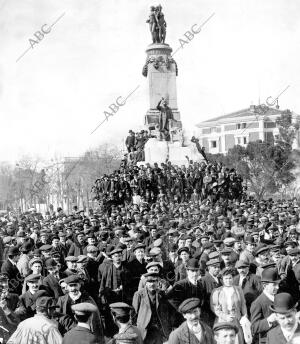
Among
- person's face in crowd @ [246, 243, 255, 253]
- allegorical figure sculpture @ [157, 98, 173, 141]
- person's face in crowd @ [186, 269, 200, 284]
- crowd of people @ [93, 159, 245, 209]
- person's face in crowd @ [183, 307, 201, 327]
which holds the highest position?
allegorical figure sculpture @ [157, 98, 173, 141]

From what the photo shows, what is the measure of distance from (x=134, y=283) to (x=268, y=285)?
2.86 metres

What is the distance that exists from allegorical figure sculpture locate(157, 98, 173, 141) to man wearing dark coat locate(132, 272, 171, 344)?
25.7 meters

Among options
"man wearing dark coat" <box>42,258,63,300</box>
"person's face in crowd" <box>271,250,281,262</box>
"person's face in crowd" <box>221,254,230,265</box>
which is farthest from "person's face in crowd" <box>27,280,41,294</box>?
"person's face in crowd" <box>271,250,281,262</box>

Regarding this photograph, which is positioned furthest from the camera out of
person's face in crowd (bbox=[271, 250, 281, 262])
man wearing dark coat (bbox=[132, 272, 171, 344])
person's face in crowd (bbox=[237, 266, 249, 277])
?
person's face in crowd (bbox=[271, 250, 281, 262])

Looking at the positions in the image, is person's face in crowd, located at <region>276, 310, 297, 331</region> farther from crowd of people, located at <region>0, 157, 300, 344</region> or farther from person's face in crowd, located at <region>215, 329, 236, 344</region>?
person's face in crowd, located at <region>215, 329, 236, 344</region>

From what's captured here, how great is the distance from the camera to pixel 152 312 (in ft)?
20.1

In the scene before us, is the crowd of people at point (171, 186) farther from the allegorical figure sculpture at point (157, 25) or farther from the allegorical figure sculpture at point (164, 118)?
the allegorical figure sculpture at point (157, 25)

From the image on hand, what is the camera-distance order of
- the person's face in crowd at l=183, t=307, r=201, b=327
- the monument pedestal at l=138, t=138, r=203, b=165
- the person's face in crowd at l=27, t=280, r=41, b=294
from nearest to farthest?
the person's face in crowd at l=183, t=307, r=201, b=327
the person's face in crowd at l=27, t=280, r=41, b=294
the monument pedestal at l=138, t=138, r=203, b=165

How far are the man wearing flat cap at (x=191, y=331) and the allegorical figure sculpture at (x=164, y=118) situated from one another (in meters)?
27.2

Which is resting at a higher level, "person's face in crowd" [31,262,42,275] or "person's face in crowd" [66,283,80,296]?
"person's face in crowd" [31,262,42,275]

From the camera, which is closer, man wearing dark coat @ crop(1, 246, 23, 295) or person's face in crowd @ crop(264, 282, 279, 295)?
person's face in crowd @ crop(264, 282, 279, 295)

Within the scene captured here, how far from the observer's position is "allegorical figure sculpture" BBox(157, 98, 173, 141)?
3189 cm

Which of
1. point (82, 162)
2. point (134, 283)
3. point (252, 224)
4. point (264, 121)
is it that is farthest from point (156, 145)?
point (264, 121)

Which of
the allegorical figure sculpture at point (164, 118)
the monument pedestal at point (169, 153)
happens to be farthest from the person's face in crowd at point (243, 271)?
the allegorical figure sculpture at point (164, 118)
